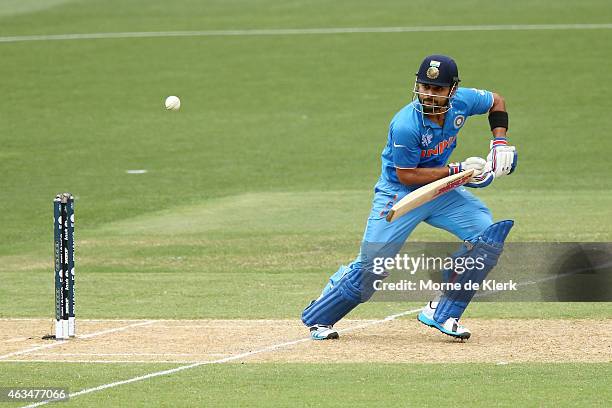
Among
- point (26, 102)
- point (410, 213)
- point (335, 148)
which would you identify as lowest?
point (410, 213)

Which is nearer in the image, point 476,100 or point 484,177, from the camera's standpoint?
point 484,177

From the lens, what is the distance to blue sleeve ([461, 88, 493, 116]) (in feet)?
30.3

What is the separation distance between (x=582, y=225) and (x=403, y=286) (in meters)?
4.33

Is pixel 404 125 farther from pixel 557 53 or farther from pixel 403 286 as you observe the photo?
pixel 557 53

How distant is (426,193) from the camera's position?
29.0 ft

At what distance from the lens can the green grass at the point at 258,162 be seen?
8180 millimetres

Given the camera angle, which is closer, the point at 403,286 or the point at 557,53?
the point at 403,286

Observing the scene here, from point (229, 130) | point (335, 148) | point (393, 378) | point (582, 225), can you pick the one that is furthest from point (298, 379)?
point (229, 130)

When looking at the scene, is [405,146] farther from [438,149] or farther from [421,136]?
[438,149]

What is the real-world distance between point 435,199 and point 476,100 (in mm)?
827

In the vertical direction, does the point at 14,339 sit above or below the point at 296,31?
below

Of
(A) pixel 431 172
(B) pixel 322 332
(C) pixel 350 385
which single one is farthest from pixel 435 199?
(C) pixel 350 385

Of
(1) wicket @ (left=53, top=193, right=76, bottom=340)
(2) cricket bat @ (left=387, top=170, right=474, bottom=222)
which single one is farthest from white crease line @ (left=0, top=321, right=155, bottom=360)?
(2) cricket bat @ (left=387, top=170, right=474, bottom=222)

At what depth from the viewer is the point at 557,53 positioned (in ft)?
101
